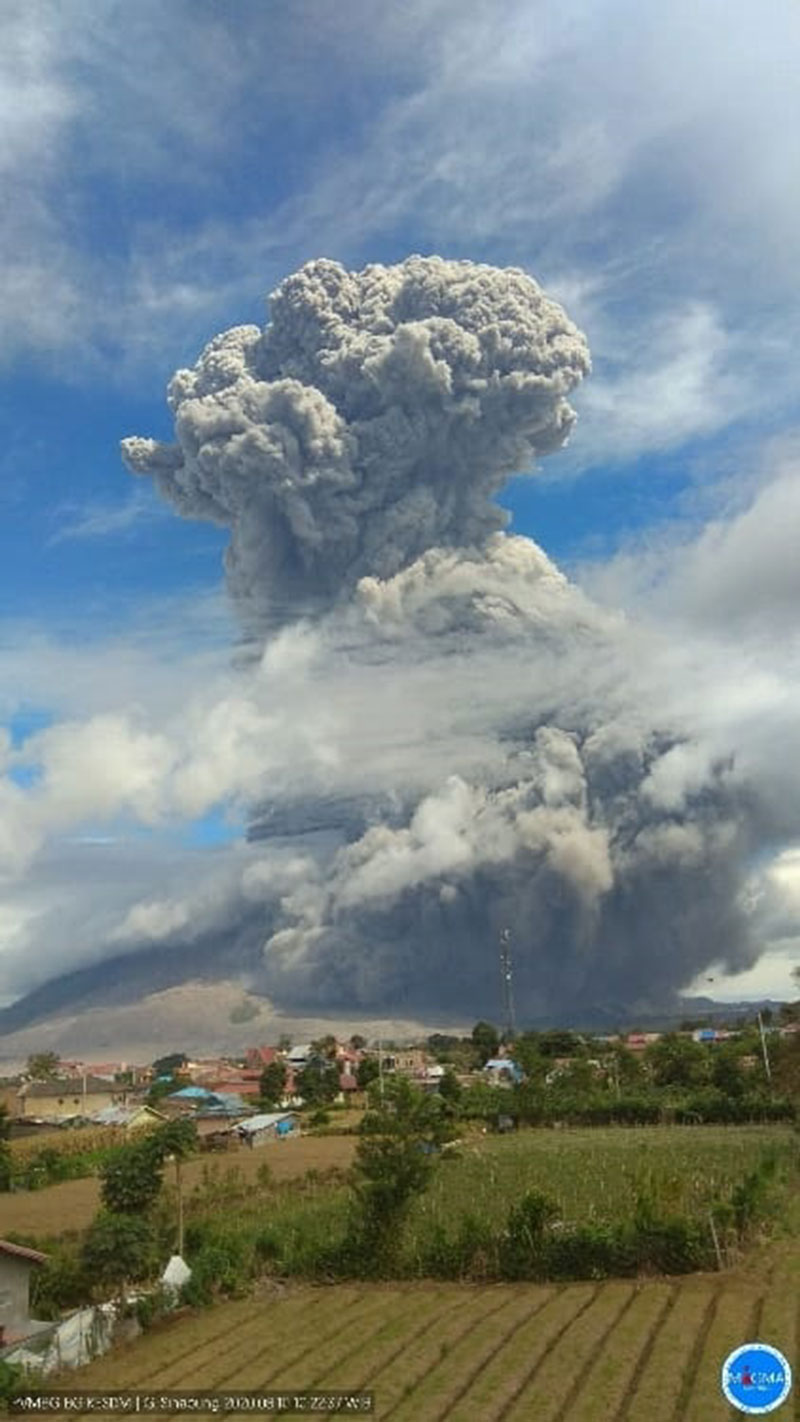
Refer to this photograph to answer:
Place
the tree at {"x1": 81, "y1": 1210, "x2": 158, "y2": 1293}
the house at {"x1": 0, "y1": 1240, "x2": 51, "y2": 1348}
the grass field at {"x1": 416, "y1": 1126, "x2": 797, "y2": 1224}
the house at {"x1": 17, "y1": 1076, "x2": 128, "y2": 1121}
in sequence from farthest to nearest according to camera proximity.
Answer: the house at {"x1": 17, "y1": 1076, "x2": 128, "y2": 1121} < the grass field at {"x1": 416, "y1": 1126, "x2": 797, "y2": 1224} < the house at {"x1": 0, "y1": 1240, "x2": 51, "y2": 1348} < the tree at {"x1": 81, "y1": 1210, "x2": 158, "y2": 1293}

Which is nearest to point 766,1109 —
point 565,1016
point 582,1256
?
point 582,1256

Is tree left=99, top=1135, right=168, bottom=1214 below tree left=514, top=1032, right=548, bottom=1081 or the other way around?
below

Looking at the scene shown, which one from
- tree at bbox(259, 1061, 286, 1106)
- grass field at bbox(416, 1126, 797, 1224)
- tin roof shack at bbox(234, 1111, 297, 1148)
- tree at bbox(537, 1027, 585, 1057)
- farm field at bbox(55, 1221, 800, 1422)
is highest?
tree at bbox(537, 1027, 585, 1057)

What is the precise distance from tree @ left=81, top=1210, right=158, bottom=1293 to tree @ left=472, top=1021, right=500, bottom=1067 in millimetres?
86284

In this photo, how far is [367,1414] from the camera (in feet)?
44.7

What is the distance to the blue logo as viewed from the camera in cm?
861

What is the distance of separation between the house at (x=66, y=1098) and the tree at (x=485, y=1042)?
107ft

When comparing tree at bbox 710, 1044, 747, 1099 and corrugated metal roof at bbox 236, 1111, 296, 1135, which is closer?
corrugated metal roof at bbox 236, 1111, 296, 1135

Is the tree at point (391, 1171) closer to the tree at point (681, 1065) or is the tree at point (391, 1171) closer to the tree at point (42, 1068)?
the tree at point (681, 1065)

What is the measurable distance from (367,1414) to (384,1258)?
8668 mm

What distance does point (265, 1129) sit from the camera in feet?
188

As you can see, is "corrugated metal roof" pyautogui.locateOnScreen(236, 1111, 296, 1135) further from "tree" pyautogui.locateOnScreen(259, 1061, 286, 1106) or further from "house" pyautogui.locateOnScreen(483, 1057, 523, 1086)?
"house" pyautogui.locateOnScreen(483, 1057, 523, 1086)

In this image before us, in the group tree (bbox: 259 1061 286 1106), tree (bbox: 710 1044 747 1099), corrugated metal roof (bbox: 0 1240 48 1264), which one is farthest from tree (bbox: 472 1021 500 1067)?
corrugated metal roof (bbox: 0 1240 48 1264)

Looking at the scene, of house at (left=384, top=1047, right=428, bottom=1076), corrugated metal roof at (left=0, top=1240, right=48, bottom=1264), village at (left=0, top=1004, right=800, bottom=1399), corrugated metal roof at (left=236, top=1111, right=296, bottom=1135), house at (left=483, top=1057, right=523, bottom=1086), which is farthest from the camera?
house at (left=384, top=1047, right=428, bottom=1076)
